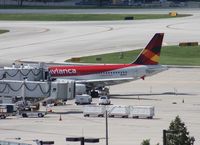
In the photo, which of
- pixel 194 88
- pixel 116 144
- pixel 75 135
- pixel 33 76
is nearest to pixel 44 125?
pixel 75 135

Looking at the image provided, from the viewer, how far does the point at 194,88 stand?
374 feet

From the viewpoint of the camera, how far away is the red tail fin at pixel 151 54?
4350 inches

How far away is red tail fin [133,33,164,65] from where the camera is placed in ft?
363

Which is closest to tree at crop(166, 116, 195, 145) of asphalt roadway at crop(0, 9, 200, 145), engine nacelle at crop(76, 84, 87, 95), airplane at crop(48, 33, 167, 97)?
asphalt roadway at crop(0, 9, 200, 145)

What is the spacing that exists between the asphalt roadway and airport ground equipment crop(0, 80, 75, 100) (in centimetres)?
163

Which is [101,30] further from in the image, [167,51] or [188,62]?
[188,62]

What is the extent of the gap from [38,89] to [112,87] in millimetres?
23163

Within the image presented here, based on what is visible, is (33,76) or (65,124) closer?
(65,124)

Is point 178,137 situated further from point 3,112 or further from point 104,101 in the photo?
point 104,101

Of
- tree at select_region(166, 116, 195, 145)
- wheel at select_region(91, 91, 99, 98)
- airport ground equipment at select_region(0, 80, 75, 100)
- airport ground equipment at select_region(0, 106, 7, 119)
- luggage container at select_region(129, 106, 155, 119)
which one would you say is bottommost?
wheel at select_region(91, 91, 99, 98)

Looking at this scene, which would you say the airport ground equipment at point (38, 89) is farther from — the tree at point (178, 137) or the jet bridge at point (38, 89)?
the tree at point (178, 137)

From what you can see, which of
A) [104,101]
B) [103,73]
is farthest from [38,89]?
[103,73]

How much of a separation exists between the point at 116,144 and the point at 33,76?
3438 centimetres

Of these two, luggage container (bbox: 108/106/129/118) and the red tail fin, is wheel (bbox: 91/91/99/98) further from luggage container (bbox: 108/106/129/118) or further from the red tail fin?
luggage container (bbox: 108/106/129/118)
